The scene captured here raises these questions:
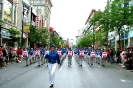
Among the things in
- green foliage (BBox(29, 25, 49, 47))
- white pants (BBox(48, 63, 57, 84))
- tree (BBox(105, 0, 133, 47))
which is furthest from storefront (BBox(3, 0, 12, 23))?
white pants (BBox(48, 63, 57, 84))

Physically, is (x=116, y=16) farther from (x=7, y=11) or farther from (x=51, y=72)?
(x=51, y=72)

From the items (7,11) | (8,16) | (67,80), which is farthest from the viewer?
(8,16)

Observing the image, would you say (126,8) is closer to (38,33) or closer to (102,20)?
(102,20)

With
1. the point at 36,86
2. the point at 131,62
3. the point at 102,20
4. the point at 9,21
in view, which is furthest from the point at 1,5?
the point at 36,86

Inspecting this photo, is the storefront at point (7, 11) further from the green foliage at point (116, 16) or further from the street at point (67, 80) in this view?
the street at point (67, 80)

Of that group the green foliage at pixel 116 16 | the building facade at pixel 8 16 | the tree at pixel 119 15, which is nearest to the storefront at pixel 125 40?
the green foliage at pixel 116 16

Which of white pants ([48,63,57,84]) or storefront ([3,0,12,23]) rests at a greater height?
storefront ([3,0,12,23])

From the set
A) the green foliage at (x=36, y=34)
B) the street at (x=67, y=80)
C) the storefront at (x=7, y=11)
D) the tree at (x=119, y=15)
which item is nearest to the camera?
the street at (x=67, y=80)

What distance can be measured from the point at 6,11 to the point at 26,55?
1772 centimetres

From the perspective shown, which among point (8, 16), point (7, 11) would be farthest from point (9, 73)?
point (8, 16)

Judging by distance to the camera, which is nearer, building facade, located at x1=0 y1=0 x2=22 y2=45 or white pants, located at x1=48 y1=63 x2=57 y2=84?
white pants, located at x1=48 y1=63 x2=57 y2=84

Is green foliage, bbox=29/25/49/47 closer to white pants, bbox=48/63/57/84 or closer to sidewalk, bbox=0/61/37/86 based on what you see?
sidewalk, bbox=0/61/37/86

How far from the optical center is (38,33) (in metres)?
53.2

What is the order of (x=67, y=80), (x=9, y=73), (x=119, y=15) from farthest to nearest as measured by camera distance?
(x=119, y=15)
(x=9, y=73)
(x=67, y=80)
